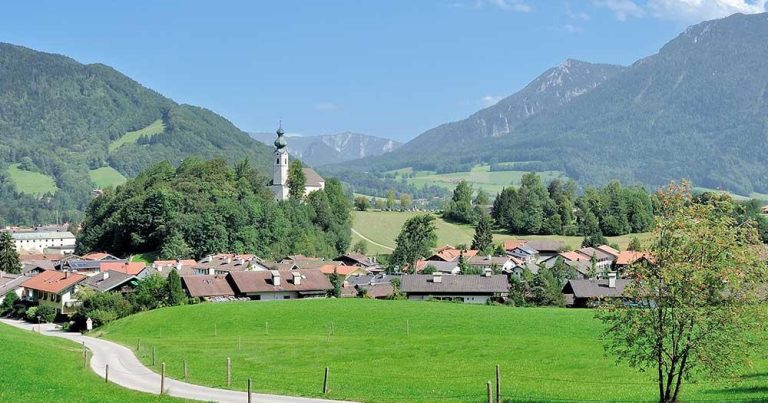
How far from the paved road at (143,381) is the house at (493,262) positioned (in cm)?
6430

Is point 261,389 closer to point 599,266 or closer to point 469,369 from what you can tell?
point 469,369

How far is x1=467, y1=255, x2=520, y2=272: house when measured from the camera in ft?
351

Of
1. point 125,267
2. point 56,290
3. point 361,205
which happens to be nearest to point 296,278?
point 56,290

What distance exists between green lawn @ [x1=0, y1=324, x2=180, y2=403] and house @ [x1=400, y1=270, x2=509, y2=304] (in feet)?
135

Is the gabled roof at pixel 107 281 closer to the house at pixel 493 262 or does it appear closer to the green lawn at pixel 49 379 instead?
the green lawn at pixel 49 379

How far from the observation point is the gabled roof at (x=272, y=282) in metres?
77.8

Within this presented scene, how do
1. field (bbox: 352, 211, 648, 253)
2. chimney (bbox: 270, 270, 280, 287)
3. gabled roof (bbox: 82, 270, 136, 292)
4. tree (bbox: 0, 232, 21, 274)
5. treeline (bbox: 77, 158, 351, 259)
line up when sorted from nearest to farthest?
gabled roof (bbox: 82, 270, 136, 292) < chimney (bbox: 270, 270, 280, 287) < tree (bbox: 0, 232, 21, 274) < treeline (bbox: 77, 158, 351, 259) < field (bbox: 352, 211, 648, 253)

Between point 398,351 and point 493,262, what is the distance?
228ft

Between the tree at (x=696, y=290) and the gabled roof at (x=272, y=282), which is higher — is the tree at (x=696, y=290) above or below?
above

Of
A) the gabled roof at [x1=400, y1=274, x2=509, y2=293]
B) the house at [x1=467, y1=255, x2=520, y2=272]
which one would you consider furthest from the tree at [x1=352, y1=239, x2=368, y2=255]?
the gabled roof at [x1=400, y1=274, x2=509, y2=293]

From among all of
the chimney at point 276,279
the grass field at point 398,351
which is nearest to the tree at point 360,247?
the chimney at point 276,279

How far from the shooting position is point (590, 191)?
17688 cm

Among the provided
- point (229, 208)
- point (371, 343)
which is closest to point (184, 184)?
point (229, 208)

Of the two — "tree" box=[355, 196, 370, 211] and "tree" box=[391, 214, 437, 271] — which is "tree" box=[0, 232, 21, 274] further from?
"tree" box=[355, 196, 370, 211]
